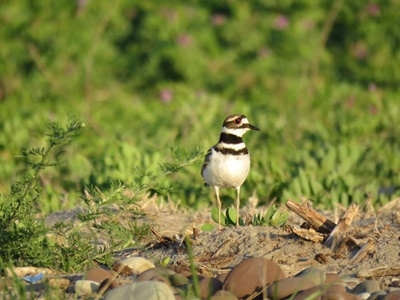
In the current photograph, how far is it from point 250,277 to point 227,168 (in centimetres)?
173

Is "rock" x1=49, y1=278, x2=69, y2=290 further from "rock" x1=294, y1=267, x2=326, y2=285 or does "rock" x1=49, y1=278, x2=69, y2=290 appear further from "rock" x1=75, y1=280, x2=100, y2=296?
"rock" x1=294, y1=267, x2=326, y2=285

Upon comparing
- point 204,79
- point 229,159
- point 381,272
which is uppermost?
point 229,159

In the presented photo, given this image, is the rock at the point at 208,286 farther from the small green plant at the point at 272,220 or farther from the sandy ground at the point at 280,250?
the small green plant at the point at 272,220

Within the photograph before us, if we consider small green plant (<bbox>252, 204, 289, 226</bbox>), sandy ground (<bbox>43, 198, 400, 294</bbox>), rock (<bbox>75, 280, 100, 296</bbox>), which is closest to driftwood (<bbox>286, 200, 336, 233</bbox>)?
sandy ground (<bbox>43, 198, 400, 294</bbox>)

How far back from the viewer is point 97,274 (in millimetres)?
4305

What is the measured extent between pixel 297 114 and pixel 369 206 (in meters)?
3.71

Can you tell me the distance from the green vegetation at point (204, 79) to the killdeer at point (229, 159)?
7.73 feet

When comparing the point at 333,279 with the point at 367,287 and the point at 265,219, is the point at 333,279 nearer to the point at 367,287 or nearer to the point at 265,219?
the point at 367,287

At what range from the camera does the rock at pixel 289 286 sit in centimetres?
397

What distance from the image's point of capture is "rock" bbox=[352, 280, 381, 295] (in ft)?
13.5

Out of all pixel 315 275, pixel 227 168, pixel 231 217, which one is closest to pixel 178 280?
pixel 315 275

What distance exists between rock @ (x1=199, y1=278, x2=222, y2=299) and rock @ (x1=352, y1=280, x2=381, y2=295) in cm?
64

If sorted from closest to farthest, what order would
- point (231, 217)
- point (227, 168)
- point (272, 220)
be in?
point (272, 220) → point (231, 217) → point (227, 168)

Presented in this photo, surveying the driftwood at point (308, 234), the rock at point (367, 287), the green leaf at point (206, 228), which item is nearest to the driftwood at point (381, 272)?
the rock at point (367, 287)
